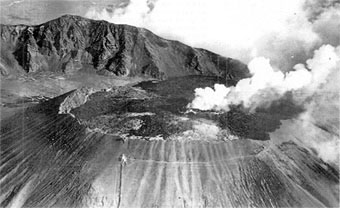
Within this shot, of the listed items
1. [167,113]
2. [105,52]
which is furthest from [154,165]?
[105,52]

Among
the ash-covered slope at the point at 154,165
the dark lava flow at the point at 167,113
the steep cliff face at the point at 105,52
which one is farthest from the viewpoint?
the steep cliff face at the point at 105,52

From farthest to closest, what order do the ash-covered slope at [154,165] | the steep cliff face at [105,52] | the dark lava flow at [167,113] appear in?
the steep cliff face at [105,52]
the dark lava flow at [167,113]
the ash-covered slope at [154,165]

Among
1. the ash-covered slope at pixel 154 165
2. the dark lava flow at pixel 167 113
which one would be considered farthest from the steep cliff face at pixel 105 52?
the ash-covered slope at pixel 154 165

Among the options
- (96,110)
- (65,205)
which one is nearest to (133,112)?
(96,110)

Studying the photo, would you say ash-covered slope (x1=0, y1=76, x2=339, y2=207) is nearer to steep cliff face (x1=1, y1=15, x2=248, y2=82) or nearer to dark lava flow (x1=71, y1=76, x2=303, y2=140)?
dark lava flow (x1=71, y1=76, x2=303, y2=140)

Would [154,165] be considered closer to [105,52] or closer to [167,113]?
[167,113]

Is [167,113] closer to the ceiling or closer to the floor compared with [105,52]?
closer to the ceiling

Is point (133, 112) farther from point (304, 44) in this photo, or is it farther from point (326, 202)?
point (304, 44)

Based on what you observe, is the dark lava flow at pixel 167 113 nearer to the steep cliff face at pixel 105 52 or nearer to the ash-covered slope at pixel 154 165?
the ash-covered slope at pixel 154 165
